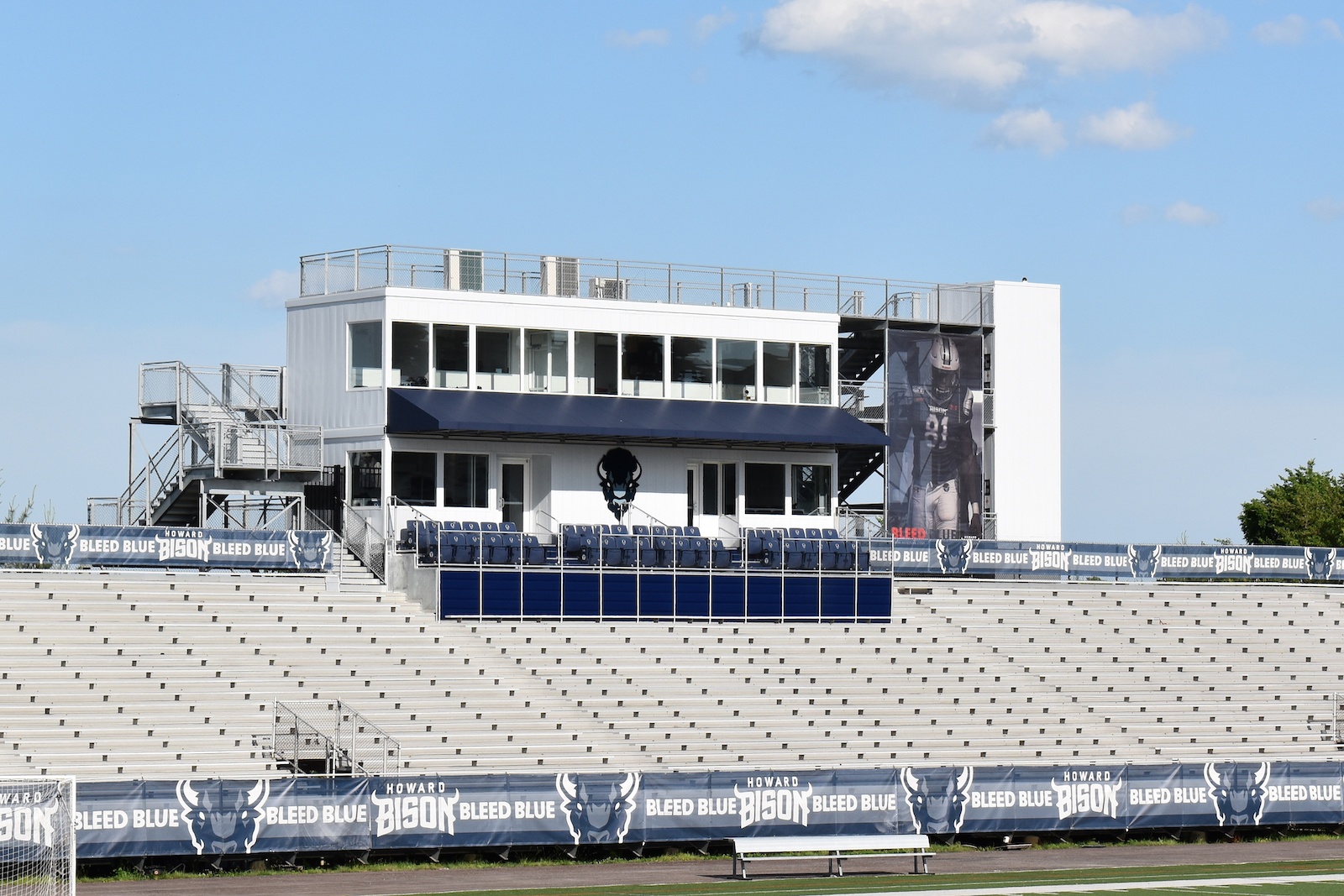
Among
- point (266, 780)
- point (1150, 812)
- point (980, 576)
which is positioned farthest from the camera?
point (980, 576)

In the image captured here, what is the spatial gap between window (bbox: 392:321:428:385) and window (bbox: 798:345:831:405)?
9286 mm

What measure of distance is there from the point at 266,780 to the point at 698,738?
975 centimetres

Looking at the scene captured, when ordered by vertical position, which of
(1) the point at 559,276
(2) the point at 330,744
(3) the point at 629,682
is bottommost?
(2) the point at 330,744

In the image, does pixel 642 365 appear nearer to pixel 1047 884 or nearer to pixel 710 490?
pixel 710 490

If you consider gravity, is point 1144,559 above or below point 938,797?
above

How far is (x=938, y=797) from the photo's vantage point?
30.3 meters

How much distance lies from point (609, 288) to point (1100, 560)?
43.0ft

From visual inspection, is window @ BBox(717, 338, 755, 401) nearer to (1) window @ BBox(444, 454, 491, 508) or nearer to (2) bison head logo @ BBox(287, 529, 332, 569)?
(1) window @ BBox(444, 454, 491, 508)

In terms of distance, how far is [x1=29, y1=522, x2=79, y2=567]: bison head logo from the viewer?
120ft

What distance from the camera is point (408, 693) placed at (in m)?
34.5

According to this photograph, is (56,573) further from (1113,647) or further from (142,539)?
(1113,647)

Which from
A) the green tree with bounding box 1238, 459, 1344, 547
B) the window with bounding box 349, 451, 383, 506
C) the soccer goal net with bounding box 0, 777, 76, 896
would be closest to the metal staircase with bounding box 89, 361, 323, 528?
the window with bounding box 349, 451, 383, 506

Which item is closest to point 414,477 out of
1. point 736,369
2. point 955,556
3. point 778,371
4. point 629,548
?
point 629,548

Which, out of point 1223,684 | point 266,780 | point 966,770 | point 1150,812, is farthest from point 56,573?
point 1223,684
